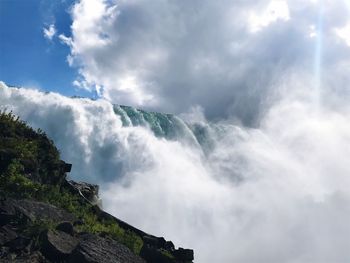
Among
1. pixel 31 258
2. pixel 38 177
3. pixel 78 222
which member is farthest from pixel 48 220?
pixel 38 177

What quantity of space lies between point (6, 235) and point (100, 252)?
2.61 meters

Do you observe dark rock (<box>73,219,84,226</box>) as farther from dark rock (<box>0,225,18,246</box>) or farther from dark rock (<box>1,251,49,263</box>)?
dark rock (<box>1,251,49,263</box>)

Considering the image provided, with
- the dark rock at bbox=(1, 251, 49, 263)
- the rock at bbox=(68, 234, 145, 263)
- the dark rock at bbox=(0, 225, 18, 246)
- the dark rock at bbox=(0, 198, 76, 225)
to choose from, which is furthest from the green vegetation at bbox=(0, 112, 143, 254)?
the dark rock at bbox=(1, 251, 49, 263)

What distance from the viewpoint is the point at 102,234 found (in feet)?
53.3

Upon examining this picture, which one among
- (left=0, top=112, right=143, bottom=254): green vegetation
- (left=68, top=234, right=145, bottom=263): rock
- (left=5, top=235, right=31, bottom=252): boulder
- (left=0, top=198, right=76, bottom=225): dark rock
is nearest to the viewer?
(left=5, top=235, right=31, bottom=252): boulder

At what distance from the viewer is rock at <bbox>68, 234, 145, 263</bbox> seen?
12859 mm

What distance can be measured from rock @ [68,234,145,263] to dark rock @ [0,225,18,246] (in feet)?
5.73

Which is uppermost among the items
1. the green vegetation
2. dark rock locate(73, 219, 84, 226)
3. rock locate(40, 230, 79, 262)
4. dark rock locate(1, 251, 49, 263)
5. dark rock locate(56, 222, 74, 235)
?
the green vegetation

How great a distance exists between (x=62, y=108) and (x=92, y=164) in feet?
38.8

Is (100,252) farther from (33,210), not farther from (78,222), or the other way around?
(78,222)

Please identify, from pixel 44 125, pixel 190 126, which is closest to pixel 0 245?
pixel 44 125

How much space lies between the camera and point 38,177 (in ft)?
64.0

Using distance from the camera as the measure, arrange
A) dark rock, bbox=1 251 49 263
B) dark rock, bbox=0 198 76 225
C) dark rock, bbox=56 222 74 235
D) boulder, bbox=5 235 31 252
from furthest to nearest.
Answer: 1. dark rock, bbox=56 222 74 235
2. dark rock, bbox=0 198 76 225
3. boulder, bbox=5 235 31 252
4. dark rock, bbox=1 251 49 263

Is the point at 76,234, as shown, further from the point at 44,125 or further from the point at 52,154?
the point at 44,125
